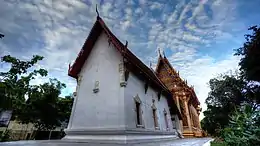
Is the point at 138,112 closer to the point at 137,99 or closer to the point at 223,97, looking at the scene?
the point at 137,99

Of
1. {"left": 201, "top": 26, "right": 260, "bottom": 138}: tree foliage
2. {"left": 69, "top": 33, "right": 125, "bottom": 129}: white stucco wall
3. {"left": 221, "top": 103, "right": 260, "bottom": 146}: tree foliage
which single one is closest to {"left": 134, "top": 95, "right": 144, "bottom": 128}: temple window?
{"left": 69, "top": 33, "right": 125, "bottom": 129}: white stucco wall

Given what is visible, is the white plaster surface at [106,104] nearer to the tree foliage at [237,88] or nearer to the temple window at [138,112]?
the temple window at [138,112]

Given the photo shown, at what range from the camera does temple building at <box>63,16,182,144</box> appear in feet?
23.1

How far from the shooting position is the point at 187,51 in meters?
13.1

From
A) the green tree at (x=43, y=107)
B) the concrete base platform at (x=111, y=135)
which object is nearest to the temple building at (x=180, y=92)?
the concrete base platform at (x=111, y=135)

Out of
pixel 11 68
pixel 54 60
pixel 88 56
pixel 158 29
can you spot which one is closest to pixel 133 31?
pixel 158 29

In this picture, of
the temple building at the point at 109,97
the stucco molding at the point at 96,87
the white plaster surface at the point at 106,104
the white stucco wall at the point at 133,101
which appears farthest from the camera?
the stucco molding at the point at 96,87

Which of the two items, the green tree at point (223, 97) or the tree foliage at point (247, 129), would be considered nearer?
the tree foliage at point (247, 129)

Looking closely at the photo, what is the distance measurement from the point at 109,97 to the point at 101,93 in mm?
642

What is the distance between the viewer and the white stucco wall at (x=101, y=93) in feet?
23.9

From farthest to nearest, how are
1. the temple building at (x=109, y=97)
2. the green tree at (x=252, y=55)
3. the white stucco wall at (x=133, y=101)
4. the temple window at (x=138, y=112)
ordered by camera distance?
the green tree at (x=252, y=55)
the temple window at (x=138, y=112)
the white stucco wall at (x=133, y=101)
the temple building at (x=109, y=97)

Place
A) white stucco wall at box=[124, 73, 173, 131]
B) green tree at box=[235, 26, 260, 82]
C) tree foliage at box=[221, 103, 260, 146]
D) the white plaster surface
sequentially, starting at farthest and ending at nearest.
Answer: green tree at box=[235, 26, 260, 82] → white stucco wall at box=[124, 73, 173, 131] → the white plaster surface → tree foliage at box=[221, 103, 260, 146]

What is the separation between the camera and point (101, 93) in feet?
26.7

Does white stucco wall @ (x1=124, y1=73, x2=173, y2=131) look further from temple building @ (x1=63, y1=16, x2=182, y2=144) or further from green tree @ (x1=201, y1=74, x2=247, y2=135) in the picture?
green tree @ (x1=201, y1=74, x2=247, y2=135)
